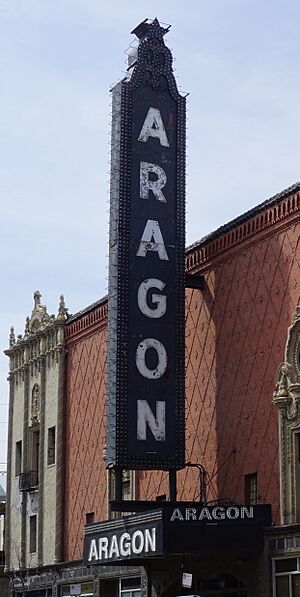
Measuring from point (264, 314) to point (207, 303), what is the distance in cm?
359

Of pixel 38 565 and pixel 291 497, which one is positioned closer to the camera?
pixel 291 497

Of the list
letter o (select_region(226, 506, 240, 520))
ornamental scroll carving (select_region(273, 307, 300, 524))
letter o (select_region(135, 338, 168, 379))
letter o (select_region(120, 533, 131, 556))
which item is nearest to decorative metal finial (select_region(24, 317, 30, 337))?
letter o (select_region(135, 338, 168, 379))

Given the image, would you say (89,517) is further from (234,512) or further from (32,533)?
(234,512)

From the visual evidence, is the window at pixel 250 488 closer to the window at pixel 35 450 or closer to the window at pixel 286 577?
the window at pixel 286 577

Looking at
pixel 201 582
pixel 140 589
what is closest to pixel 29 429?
pixel 140 589

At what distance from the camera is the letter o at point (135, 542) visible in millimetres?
29875

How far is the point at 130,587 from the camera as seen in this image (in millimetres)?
36750

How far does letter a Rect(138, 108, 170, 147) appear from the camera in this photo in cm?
3431

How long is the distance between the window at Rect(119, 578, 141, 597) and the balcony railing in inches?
405

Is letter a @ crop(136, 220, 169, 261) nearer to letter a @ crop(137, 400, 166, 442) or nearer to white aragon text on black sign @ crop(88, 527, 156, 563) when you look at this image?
letter a @ crop(137, 400, 166, 442)

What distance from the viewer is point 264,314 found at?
31.3m

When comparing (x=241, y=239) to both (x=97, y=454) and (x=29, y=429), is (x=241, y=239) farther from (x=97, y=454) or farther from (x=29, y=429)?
(x=29, y=429)

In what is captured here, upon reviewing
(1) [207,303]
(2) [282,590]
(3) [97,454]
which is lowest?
(2) [282,590]

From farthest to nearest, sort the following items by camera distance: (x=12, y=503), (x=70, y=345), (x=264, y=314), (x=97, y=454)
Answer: (x=12, y=503) < (x=70, y=345) < (x=97, y=454) < (x=264, y=314)
